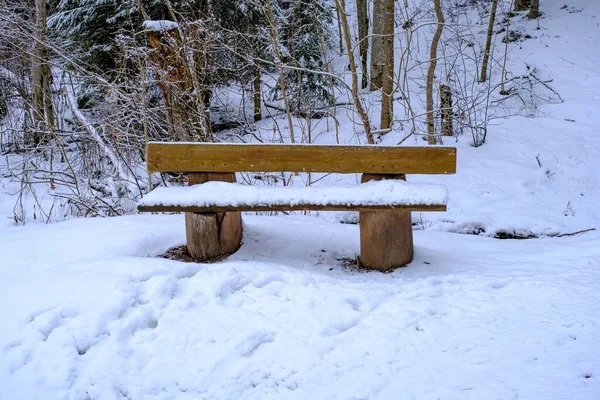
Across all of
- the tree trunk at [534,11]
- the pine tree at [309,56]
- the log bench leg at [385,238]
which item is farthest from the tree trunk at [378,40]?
the tree trunk at [534,11]

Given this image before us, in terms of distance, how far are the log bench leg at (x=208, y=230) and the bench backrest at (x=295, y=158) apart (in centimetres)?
13

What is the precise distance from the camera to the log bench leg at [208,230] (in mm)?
3436

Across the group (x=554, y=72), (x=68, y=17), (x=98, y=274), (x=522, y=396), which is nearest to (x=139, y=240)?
(x=98, y=274)

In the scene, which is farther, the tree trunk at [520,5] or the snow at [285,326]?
the tree trunk at [520,5]

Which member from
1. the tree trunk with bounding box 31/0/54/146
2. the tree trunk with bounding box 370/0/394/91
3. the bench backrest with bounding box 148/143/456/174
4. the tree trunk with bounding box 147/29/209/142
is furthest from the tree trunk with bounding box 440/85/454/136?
the tree trunk with bounding box 31/0/54/146

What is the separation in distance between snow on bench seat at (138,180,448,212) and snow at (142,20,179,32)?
409cm

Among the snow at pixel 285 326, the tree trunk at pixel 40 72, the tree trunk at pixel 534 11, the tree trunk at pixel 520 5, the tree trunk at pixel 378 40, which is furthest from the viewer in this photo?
the tree trunk at pixel 520 5

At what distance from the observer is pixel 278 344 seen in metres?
2.47

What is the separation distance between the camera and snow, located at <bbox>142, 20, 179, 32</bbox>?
6535mm

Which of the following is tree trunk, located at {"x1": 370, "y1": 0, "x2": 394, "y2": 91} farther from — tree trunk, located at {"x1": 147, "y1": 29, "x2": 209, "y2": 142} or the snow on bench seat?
the snow on bench seat

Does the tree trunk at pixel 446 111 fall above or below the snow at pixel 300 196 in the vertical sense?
above

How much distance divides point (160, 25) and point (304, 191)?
177 inches

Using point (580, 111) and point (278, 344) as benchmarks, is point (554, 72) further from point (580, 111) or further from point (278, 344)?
point (278, 344)

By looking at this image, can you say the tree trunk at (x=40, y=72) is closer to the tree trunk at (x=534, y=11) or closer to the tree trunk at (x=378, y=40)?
the tree trunk at (x=378, y=40)
